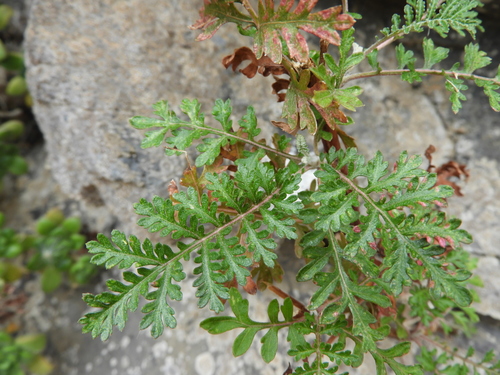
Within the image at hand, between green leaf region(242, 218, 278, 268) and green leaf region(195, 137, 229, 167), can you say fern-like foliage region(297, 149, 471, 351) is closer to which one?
green leaf region(242, 218, 278, 268)

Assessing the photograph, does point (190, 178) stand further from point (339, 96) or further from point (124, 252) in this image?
point (339, 96)

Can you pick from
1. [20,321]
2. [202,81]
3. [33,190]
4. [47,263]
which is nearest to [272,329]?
[202,81]

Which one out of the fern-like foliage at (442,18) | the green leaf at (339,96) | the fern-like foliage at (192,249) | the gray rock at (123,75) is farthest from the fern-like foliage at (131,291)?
the fern-like foliage at (442,18)

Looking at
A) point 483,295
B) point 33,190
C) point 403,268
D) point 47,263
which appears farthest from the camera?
point 33,190

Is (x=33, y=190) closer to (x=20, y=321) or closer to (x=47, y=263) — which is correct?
(x=47, y=263)

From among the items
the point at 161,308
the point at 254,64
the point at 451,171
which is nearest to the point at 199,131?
the point at 254,64

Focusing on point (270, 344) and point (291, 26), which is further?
point (270, 344)

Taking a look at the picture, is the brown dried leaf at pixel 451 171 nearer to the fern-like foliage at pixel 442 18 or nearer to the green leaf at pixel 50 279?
the fern-like foliage at pixel 442 18

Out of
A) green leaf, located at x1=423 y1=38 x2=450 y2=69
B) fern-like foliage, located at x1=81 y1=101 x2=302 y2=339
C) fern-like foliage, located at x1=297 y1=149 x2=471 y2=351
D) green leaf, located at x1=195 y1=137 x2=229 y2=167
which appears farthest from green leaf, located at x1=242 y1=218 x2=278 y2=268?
green leaf, located at x1=423 y1=38 x2=450 y2=69
